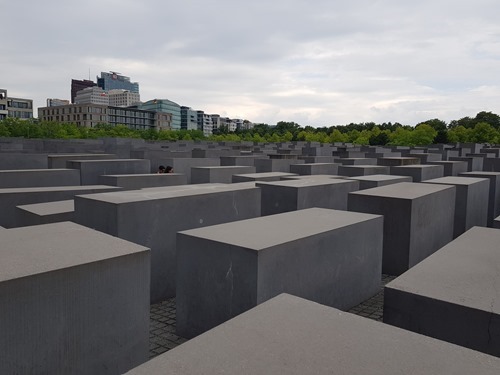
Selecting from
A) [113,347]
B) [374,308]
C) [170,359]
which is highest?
[170,359]

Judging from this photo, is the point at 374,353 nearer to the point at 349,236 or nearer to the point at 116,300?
the point at 116,300

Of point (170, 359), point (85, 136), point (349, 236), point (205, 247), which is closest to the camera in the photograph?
A: point (170, 359)

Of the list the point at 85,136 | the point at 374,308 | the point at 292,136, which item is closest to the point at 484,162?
the point at 374,308

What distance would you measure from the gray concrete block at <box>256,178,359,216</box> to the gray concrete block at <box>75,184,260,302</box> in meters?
1.79

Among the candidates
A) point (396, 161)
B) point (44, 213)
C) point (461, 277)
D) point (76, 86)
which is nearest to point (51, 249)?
point (44, 213)

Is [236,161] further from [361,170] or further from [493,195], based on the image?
[493,195]

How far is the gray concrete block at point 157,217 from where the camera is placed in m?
6.60

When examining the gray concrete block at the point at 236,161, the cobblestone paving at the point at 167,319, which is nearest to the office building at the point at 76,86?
the gray concrete block at the point at 236,161

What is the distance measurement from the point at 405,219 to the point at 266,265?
164 inches

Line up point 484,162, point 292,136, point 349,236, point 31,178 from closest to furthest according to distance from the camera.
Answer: point 349,236, point 31,178, point 484,162, point 292,136

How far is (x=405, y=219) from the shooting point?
8.08m

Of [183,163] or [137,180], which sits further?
[183,163]

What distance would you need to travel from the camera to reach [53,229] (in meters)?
5.37

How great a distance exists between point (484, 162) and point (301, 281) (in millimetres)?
17551
